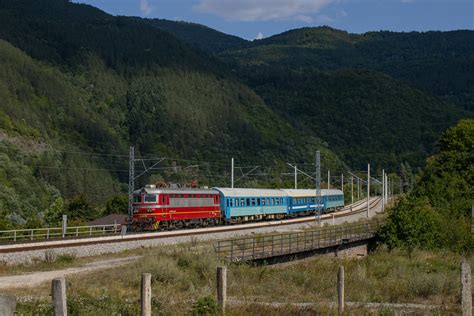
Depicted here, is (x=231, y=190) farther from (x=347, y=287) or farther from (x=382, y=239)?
(x=347, y=287)

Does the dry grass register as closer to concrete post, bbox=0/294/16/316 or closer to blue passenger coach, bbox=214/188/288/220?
concrete post, bbox=0/294/16/316

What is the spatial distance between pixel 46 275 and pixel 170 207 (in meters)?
22.2

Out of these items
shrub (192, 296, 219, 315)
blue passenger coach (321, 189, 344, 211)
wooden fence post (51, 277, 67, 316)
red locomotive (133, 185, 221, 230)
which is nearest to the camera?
wooden fence post (51, 277, 67, 316)

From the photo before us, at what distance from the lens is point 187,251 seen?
1332 inches

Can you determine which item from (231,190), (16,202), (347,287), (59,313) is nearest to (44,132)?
(16,202)

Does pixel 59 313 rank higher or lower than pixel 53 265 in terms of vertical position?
higher

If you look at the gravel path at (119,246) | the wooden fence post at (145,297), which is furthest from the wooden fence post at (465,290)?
the gravel path at (119,246)

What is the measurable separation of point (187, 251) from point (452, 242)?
72.1 ft

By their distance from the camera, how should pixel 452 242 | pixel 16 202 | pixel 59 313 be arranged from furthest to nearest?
pixel 16 202
pixel 452 242
pixel 59 313

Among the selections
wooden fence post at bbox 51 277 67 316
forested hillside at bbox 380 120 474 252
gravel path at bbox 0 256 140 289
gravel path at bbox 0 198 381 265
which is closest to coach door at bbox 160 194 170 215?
gravel path at bbox 0 198 381 265

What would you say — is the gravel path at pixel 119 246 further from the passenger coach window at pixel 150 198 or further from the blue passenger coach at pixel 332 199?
the blue passenger coach at pixel 332 199

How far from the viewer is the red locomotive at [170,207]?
51156 mm

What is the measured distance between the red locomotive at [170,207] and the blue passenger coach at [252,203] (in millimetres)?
3746

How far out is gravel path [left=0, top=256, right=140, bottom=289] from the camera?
27.6 metres
